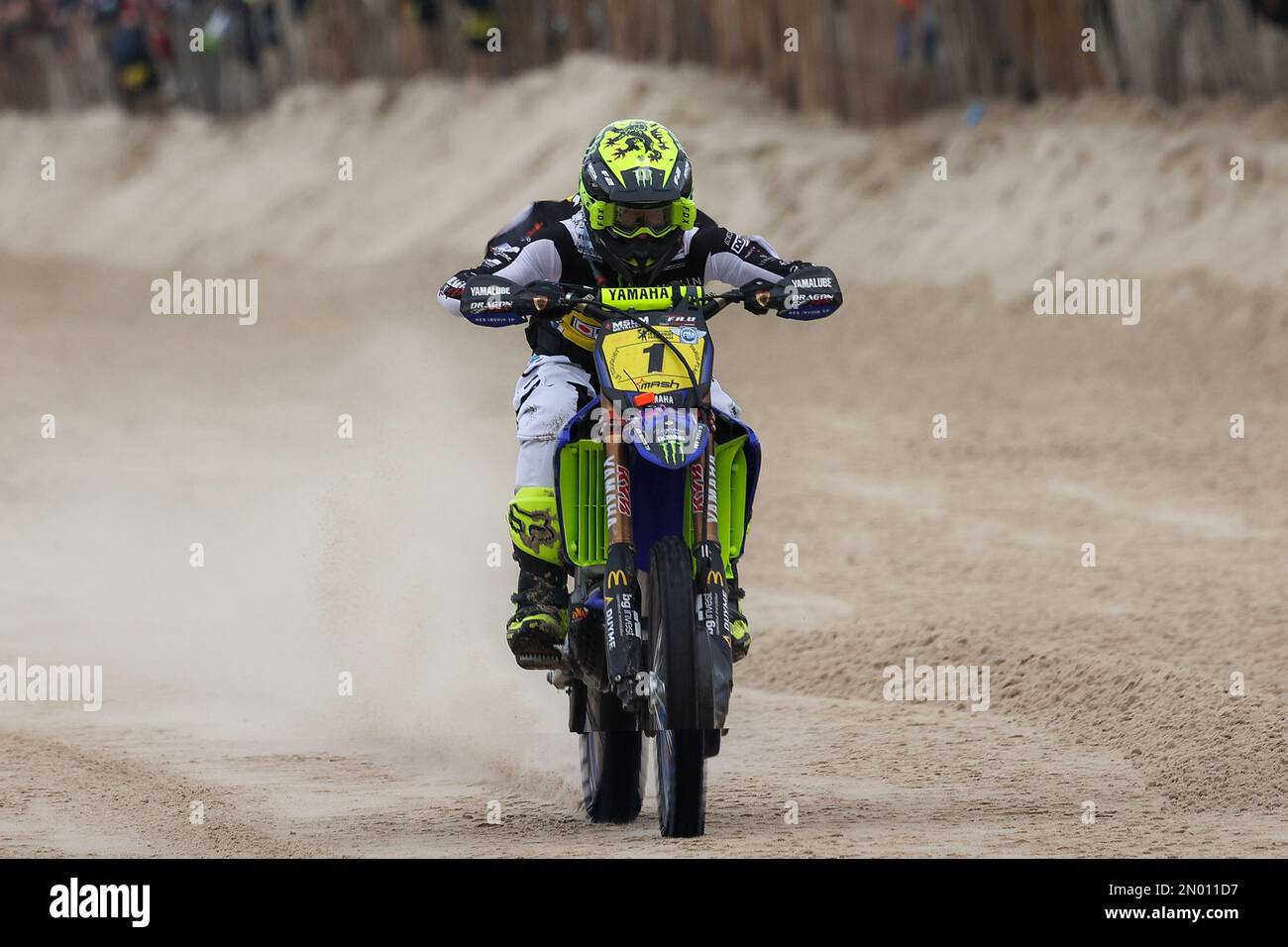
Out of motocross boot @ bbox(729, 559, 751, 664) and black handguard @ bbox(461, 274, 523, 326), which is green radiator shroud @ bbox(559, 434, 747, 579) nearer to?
motocross boot @ bbox(729, 559, 751, 664)

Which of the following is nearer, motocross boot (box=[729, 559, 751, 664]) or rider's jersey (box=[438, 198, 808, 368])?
motocross boot (box=[729, 559, 751, 664])

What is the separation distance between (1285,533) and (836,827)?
6.73 metres

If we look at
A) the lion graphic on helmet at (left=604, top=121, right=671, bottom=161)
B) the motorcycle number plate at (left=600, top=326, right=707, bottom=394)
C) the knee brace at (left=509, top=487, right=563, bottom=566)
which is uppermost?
the lion graphic on helmet at (left=604, top=121, right=671, bottom=161)

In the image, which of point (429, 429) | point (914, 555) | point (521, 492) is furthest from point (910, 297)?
point (521, 492)

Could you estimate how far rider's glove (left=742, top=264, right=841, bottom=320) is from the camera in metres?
7.84

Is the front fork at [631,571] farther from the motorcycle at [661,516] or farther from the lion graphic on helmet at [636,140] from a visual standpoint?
the lion graphic on helmet at [636,140]

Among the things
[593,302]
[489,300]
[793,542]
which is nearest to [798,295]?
[593,302]

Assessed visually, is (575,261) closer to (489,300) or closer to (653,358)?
(489,300)

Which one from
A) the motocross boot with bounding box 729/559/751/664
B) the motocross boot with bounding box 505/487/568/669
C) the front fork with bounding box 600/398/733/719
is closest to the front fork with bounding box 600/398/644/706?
the front fork with bounding box 600/398/733/719

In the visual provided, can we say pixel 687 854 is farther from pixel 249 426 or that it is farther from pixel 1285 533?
pixel 249 426

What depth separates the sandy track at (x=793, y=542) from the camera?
8445 millimetres

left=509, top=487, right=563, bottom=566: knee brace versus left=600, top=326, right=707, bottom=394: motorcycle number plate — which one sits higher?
left=600, top=326, right=707, bottom=394: motorcycle number plate

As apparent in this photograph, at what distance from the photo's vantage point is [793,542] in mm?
14430

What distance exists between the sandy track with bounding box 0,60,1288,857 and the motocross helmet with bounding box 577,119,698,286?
1.95m
